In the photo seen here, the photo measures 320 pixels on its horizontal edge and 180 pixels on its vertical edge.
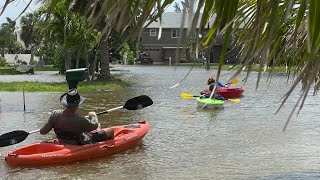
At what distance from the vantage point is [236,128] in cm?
1388

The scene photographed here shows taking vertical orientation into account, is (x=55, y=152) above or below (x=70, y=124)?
below

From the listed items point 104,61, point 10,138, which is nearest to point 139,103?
point 10,138

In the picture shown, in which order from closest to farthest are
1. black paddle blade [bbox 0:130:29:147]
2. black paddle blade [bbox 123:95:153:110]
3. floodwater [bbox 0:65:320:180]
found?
floodwater [bbox 0:65:320:180], black paddle blade [bbox 0:130:29:147], black paddle blade [bbox 123:95:153:110]

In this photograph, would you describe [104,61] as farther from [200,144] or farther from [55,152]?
[55,152]

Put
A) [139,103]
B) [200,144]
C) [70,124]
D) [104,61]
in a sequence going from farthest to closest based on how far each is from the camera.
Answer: [104,61] → [139,103] → [200,144] → [70,124]

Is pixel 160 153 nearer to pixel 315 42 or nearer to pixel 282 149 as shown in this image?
pixel 282 149

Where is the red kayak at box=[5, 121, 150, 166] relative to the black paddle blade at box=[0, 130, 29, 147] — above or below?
below

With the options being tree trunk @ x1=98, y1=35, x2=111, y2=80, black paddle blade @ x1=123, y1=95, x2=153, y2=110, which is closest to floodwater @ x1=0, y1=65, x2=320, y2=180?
black paddle blade @ x1=123, y1=95, x2=153, y2=110

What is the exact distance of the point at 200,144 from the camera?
11.5 m

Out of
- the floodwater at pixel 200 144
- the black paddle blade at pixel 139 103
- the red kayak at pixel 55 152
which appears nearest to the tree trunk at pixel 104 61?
the floodwater at pixel 200 144

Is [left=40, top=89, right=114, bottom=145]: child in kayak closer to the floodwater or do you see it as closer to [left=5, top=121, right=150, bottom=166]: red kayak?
[left=5, top=121, right=150, bottom=166]: red kayak

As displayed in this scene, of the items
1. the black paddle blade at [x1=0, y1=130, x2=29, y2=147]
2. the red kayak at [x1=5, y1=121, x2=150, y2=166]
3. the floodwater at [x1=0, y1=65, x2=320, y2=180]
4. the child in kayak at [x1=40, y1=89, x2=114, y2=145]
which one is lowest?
the floodwater at [x1=0, y1=65, x2=320, y2=180]

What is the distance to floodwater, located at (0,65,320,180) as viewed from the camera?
8.88 m

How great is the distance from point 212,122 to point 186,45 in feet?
43.2
